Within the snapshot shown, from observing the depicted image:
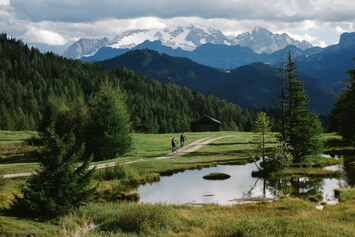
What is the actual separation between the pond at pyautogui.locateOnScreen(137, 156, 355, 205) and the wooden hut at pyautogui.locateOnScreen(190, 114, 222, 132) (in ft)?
216

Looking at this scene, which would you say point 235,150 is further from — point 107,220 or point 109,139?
point 107,220

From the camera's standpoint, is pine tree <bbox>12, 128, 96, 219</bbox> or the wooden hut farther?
the wooden hut

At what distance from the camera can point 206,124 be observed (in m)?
104

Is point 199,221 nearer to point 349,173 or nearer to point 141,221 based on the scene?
point 141,221

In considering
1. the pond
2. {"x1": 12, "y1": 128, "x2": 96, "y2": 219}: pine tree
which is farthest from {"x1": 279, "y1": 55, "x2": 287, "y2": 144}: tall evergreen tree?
{"x1": 12, "y1": 128, "x2": 96, "y2": 219}: pine tree

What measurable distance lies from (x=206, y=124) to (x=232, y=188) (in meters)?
72.8

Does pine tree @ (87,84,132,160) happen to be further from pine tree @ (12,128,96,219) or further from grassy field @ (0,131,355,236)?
pine tree @ (12,128,96,219)

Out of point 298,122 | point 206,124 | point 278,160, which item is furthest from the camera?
point 206,124

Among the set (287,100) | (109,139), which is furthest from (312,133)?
(109,139)

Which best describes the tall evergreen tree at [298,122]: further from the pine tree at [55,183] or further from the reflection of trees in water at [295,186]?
the pine tree at [55,183]

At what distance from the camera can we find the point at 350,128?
5575cm

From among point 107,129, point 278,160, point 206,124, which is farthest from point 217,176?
point 206,124

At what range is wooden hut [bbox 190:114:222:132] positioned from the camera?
4060 inches

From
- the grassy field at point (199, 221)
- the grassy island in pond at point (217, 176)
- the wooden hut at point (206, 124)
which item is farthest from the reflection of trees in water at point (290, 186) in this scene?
the wooden hut at point (206, 124)
